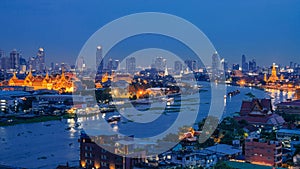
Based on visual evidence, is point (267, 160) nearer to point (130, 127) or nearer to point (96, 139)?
point (96, 139)

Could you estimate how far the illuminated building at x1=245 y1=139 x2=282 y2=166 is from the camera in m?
3.51

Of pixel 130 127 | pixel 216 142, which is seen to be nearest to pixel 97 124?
pixel 130 127

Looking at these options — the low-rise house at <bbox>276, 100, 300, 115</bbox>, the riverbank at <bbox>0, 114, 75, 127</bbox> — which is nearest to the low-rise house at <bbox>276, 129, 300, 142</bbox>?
the low-rise house at <bbox>276, 100, 300, 115</bbox>

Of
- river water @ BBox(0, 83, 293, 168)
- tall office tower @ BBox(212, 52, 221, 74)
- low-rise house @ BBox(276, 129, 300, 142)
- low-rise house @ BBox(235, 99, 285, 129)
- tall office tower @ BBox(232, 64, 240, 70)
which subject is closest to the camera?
river water @ BBox(0, 83, 293, 168)

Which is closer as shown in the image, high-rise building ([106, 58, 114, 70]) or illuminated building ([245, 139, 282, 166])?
illuminated building ([245, 139, 282, 166])

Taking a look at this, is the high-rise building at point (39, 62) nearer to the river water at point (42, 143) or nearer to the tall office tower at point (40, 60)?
the tall office tower at point (40, 60)

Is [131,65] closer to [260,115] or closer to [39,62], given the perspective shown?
[39,62]

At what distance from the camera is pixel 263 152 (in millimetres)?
3551

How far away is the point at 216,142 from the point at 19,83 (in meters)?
10.5

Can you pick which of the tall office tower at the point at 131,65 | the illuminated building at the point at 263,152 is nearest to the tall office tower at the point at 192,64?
the tall office tower at the point at 131,65

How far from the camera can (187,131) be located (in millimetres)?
4523

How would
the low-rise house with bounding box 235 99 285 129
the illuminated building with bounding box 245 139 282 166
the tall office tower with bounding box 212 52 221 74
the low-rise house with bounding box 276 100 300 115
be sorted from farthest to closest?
1. the tall office tower with bounding box 212 52 221 74
2. the low-rise house with bounding box 276 100 300 115
3. the low-rise house with bounding box 235 99 285 129
4. the illuminated building with bounding box 245 139 282 166

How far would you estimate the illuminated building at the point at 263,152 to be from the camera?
351 centimetres

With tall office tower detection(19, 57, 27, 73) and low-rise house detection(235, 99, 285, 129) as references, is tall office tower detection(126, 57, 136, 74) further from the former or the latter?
low-rise house detection(235, 99, 285, 129)
